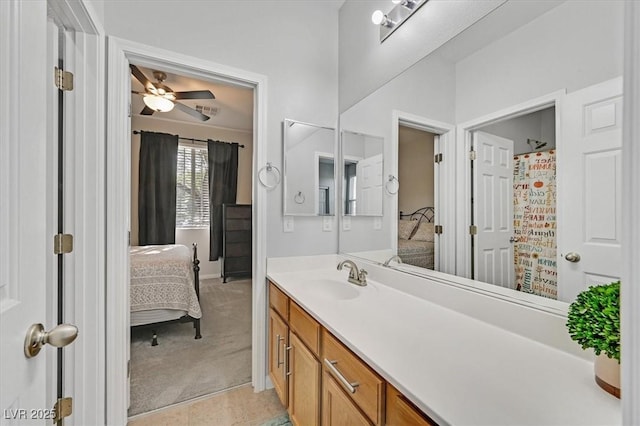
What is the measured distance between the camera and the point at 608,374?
2.22 feet

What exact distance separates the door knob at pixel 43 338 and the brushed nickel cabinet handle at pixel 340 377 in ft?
2.52

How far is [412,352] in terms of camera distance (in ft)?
2.80

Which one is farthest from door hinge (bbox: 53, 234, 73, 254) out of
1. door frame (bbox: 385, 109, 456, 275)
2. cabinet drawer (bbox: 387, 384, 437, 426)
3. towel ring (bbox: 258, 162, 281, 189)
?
door frame (bbox: 385, 109, 456, 275)

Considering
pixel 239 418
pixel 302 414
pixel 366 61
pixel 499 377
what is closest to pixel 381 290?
pixel 302 414

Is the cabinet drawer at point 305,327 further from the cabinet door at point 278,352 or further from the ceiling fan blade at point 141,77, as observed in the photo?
the ceiling fan blade at point 141,77

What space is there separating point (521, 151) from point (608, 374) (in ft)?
2.34

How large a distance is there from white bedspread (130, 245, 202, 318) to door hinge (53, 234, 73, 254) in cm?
114

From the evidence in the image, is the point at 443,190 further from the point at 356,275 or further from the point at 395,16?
the point at 395,16

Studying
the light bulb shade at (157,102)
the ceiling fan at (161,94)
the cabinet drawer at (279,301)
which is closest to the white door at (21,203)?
the cabinet drawer at (279,301)

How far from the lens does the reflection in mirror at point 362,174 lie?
6.21 feet

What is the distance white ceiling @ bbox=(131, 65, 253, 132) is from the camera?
3.16 m

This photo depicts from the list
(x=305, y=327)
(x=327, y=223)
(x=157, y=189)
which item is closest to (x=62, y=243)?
(x=305, y=327)

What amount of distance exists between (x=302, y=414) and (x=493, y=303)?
1.00 meters

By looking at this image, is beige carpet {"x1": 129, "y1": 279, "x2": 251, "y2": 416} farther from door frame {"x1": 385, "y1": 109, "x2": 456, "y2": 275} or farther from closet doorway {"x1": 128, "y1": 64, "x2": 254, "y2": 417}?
door frame {"x1": 385, "y1": 109, "x2": 456, "y2": 275}
